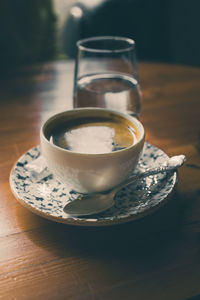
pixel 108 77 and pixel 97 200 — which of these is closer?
pixel 97 200

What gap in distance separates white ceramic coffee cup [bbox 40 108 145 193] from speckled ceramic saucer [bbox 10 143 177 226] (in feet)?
0.10

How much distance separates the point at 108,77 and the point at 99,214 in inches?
14.8

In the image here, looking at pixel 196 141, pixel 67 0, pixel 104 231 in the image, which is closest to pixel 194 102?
pixel 196 141

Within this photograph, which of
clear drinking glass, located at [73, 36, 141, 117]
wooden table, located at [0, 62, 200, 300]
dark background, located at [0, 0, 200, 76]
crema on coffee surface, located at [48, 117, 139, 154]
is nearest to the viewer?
wooden table, located at [0, 62, 200, 300]

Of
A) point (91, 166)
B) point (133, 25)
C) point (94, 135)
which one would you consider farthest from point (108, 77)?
point (133, 25)

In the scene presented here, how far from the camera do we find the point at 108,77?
2.49 ft

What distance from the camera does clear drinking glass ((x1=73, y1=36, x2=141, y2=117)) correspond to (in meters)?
0.69

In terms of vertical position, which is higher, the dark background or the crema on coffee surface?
the crema on coffee surface

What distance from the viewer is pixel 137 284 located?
396 mm

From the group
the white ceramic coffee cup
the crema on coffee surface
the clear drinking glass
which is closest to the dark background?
the clear drinking glass

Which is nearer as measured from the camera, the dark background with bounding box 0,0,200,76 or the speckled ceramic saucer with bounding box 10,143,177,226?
the speckled ceramic saucer with bounding box 10,143,177,226

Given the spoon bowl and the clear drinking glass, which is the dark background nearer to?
the clear drinking glass

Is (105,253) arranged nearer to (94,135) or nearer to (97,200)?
(97,200)

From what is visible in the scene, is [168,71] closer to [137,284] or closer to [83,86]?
[83,86]
